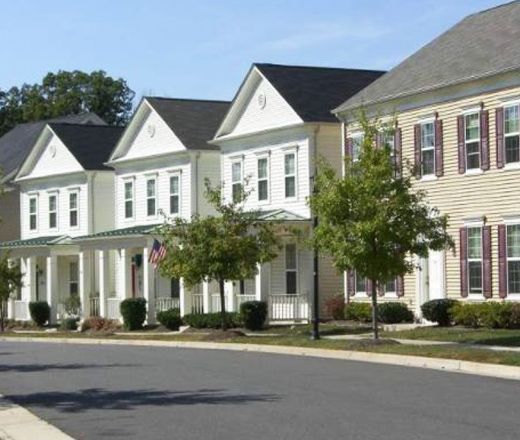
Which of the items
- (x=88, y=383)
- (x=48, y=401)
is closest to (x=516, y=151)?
(x=88, y=383)

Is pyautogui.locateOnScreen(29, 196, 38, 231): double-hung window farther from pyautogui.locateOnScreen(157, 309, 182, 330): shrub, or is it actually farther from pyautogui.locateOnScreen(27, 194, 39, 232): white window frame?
pyautogui.locateOnScreen(157, 309, 182, 330): shrub

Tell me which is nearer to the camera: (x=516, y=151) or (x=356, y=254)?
(x=356, y=254)

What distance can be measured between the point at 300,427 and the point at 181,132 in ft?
107

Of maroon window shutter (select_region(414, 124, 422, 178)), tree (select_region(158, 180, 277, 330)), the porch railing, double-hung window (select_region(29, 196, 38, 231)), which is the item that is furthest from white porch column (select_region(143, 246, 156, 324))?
maroon window shutter (select_region(414, 124, 422, 178))

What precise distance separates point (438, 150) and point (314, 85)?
8856mm

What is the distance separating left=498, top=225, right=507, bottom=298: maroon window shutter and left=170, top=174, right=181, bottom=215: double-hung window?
16925 millimetres

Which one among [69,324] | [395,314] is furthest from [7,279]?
[395,314]

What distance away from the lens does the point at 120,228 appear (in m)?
48.3

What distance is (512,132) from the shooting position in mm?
30234

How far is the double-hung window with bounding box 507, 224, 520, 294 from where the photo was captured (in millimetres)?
30281

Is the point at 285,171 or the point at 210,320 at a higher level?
the point at 285,171

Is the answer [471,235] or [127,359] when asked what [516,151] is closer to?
[471,235]

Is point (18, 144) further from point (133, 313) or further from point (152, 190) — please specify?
point (133, 313)

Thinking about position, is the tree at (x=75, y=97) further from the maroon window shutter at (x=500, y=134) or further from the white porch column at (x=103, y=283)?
the maroon window shutter at (x=500, y=134)
